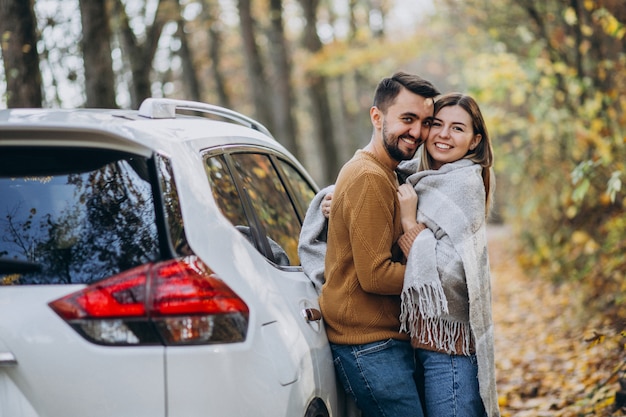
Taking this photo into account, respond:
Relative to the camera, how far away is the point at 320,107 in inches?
784

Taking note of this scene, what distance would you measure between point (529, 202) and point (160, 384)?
9364 millimetres

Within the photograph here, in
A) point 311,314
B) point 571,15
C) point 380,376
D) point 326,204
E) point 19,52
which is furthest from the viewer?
point 571,15

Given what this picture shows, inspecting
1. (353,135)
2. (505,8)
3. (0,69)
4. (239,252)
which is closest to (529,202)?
(505,8)

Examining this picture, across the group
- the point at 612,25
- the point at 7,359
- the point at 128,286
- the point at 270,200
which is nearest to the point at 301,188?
the point at 270,200

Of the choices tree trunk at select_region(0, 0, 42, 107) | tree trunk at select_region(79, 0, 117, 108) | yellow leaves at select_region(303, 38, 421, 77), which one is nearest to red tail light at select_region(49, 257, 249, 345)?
tree trunk at select_region(0, 0, 42, 107)

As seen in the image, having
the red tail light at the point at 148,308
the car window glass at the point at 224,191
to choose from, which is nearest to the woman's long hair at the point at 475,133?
the car window glass at the point at 224,191

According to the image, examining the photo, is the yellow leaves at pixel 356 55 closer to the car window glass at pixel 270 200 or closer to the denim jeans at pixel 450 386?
the car window glass at pixel 270 200

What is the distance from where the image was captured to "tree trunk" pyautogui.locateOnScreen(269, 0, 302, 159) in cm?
1798

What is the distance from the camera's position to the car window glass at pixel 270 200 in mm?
3375

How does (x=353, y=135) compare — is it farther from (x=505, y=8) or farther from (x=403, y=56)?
(x=505, y=8)

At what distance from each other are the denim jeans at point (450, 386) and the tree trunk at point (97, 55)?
17.7ft

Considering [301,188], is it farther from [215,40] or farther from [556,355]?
[215,40]

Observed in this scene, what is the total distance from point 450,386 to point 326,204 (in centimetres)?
97

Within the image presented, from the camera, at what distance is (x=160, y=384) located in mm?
2262
